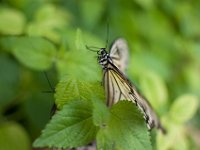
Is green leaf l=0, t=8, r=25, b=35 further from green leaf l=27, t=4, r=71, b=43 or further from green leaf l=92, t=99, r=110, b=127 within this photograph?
green leaf l=92, t=99, r=110, b=127

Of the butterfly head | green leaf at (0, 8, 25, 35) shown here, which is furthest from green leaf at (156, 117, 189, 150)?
green leaf at (0, 8, 25, 35)

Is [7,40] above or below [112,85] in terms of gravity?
above

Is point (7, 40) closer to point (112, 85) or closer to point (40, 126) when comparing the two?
point (40, 126)

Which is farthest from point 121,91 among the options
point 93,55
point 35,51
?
point 35,51

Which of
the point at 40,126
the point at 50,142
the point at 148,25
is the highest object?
the point at 148,25

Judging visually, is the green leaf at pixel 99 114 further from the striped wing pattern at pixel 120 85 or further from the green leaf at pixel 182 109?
the green leaf at pixel 182 109

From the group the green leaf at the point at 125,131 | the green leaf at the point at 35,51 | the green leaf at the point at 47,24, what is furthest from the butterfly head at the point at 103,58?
the green leaf at the point at 47,24

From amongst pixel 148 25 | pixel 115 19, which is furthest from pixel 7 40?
pixel 148 25
